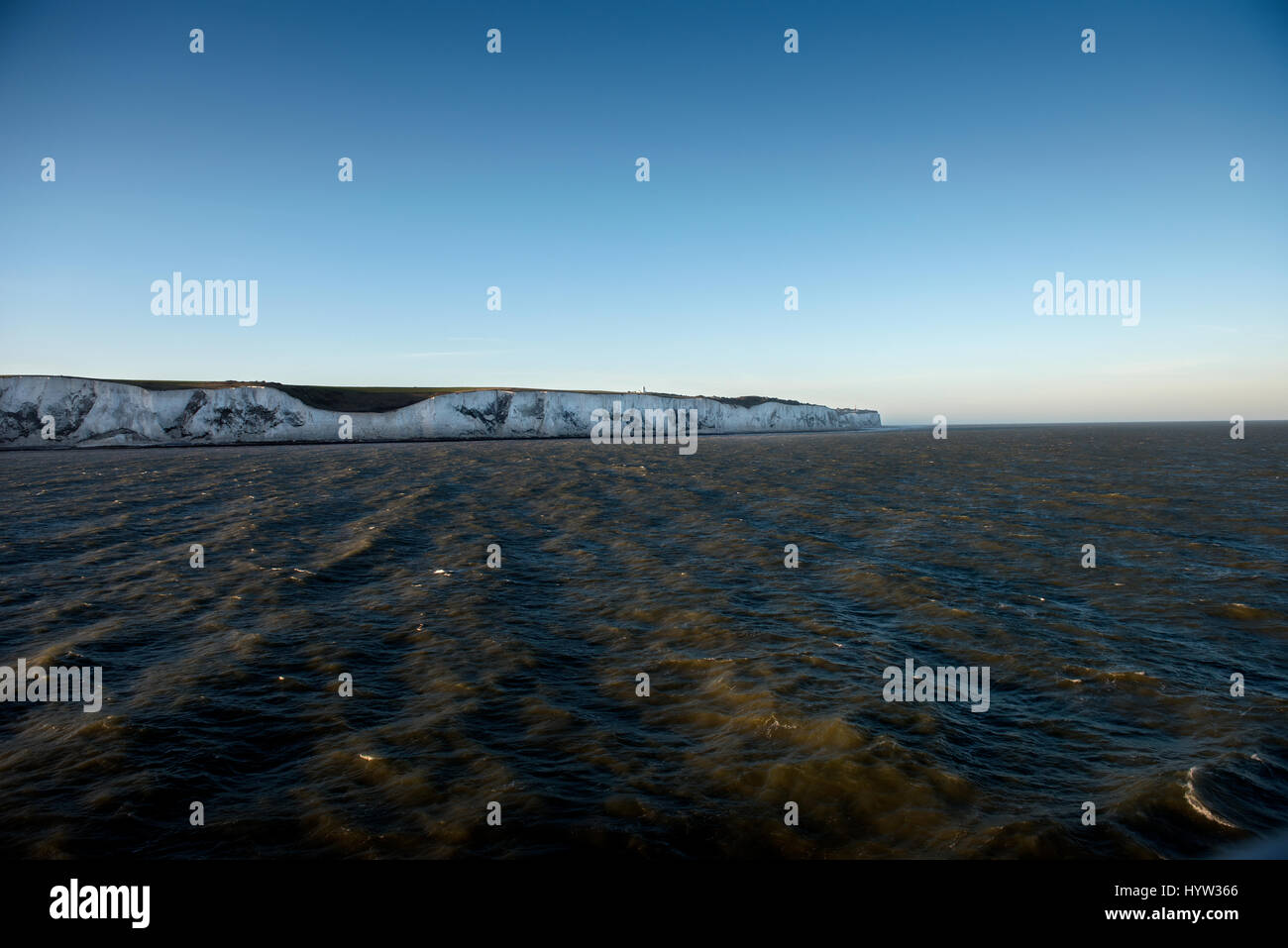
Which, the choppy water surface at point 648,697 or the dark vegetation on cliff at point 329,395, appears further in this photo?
the dark vegetation on cliff at point 329,395

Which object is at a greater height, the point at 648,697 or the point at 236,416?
the point at 236,416

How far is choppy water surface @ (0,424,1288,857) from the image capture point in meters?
7.21

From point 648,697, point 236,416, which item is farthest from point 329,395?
point 648,697

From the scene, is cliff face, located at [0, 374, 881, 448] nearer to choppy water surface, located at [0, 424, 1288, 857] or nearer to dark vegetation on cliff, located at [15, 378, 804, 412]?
dark vegetation on cliff, located at [15, 378, 804, 412]

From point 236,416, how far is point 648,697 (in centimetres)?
10352

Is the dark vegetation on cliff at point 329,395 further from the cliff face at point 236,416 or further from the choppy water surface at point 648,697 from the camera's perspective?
the choppy water surface at point 648,697

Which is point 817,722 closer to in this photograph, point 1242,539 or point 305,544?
point 305,544

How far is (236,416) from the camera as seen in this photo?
92.7m

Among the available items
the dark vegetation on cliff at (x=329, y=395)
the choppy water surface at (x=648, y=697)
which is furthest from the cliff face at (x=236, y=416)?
the choppy water surface at (x=648, y=697)

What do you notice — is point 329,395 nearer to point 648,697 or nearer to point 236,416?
point 236,416

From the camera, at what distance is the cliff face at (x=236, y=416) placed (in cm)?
7919

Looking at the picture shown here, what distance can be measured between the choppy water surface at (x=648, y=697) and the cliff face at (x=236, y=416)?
75180 mm

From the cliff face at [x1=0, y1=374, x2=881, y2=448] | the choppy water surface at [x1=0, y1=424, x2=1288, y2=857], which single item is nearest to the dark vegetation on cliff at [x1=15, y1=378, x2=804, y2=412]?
the cliff face at [x1=0, y1=374, x2=881, y2=448]

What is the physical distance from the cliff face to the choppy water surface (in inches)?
2960
